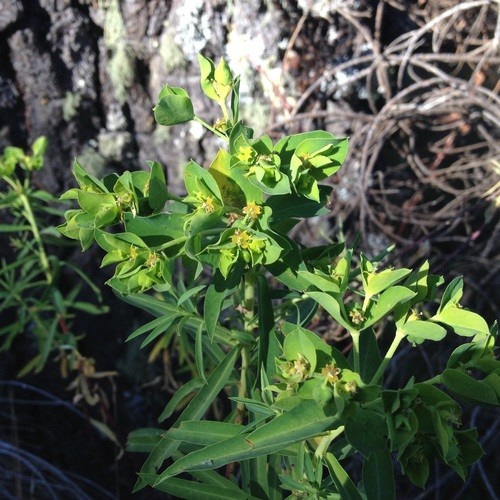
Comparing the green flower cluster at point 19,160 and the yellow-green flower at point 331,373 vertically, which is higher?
the green flower cluster at point 19,160

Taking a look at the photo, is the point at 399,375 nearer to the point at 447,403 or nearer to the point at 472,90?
the point at 472,90

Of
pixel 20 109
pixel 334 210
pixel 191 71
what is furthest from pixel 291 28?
pixel 20 109

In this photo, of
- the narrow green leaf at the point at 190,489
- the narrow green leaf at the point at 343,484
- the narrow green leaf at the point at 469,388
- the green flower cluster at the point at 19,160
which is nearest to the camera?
the narrow green leaf at the point at 469,388

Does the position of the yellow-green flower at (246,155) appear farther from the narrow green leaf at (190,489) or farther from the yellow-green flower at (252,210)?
the narrow green leaf at (190,489)

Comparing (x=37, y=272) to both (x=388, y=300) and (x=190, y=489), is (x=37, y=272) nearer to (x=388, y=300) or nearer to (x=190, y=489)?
(x=190, y=489)

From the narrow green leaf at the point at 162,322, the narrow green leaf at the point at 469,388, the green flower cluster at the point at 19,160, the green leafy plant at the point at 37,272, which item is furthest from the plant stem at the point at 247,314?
the green flower cluster at the point at 19,160

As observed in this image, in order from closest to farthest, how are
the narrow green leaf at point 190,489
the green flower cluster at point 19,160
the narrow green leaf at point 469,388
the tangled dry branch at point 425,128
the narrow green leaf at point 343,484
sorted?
the narrow green leaf at point 469,388, the narrow green leaf at point 343,484, the narrow green leaf at point 190,489, the green flower cluster at point 19,160, the tangled dry branch at point 425,128

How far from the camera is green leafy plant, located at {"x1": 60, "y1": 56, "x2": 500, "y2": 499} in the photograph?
2.47 ft

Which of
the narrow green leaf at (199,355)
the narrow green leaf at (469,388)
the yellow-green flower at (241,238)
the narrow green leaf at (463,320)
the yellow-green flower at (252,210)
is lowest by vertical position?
the narrow green leaf at (199,355)

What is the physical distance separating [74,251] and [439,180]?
3.68 ft

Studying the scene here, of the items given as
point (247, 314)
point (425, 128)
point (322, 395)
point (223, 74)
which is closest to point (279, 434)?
point (322, 395)

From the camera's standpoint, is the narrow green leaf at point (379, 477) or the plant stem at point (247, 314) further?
the plant stem at point (247, 314)

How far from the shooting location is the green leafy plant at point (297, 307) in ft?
2.47

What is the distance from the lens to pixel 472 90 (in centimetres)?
182
